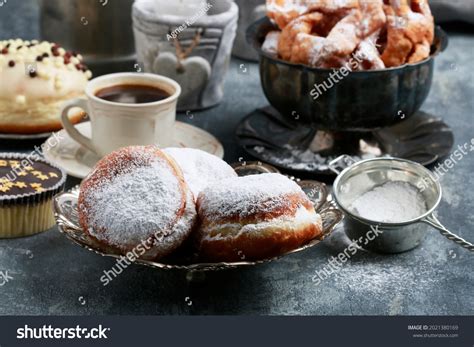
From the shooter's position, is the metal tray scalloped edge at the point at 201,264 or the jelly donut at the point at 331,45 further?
the jelly donut at the point at 331,45

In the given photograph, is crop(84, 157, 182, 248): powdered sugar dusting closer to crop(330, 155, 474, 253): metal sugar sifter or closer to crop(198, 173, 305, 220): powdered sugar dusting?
crop(198, 173, 305, 220): powdered sugar dusting

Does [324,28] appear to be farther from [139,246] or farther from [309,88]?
[139,246]

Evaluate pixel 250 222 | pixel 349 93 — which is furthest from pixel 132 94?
pixel 250 222

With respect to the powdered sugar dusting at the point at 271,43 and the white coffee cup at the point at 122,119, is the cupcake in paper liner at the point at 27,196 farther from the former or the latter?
the powdered sugar dusting at the point at 271,43

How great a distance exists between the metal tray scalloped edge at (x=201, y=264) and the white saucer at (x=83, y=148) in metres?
0.18

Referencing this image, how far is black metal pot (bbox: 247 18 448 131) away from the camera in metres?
1.20

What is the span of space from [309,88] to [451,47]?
2.28ft

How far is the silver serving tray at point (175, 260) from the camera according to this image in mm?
A: 914

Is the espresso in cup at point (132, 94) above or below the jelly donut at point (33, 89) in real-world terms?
above

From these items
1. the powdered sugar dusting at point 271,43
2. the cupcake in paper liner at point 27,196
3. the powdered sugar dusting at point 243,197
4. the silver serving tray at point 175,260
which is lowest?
the cupcake in paper liner at point 27,196

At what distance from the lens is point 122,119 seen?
124 centimetres

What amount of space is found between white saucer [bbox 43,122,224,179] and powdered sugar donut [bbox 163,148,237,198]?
0.23m

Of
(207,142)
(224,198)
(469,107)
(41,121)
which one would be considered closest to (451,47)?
(469,107)

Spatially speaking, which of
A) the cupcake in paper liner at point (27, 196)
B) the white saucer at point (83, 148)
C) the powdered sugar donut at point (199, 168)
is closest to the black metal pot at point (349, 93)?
the white saucer at point (83, 148)
